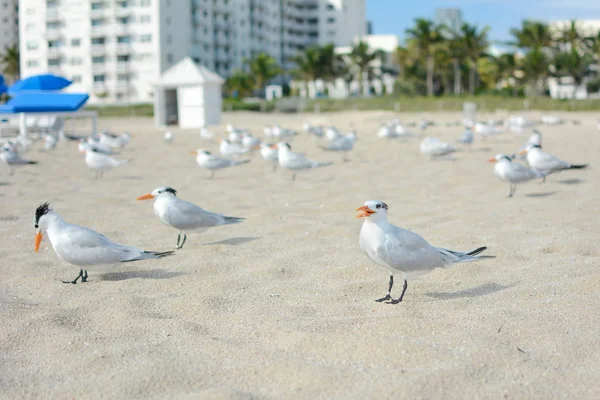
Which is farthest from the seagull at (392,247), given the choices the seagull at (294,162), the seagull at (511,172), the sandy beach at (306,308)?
the seagull at (294,162)

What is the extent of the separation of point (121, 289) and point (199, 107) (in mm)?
26152

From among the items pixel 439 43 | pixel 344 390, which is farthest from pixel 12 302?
pixel 439 43

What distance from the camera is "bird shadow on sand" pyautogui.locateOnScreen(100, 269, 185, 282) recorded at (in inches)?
223

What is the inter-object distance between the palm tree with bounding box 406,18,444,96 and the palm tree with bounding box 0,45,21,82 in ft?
141

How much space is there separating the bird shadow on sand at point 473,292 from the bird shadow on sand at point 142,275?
220 centimetres

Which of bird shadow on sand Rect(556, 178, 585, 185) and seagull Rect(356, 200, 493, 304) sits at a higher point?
seagull Rect(356, 200, 493, 304)

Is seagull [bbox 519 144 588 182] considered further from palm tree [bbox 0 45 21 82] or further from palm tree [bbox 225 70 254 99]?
palm tree [bbox 0 45 21 82]

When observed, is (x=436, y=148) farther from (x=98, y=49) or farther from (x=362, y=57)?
(x=98, y=49)

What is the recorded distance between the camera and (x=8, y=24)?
78.7 metres

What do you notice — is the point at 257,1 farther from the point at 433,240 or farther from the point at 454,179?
the point at 433,240

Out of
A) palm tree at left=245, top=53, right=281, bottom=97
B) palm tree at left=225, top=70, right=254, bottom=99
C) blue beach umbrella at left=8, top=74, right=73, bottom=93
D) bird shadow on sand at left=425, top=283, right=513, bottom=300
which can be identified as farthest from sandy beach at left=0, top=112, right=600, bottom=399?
palm tree at left=245, top=53, right=281, bottom=97

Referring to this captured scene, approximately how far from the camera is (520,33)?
59312 mm

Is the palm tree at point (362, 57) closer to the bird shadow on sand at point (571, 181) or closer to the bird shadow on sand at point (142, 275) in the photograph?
the bird shadow on sand at point (571, 181)

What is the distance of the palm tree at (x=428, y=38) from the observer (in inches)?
2248
